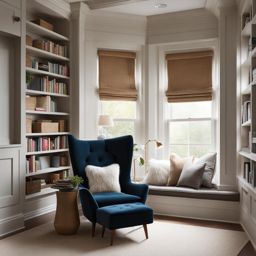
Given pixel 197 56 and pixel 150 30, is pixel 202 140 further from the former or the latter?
pixel 150 30

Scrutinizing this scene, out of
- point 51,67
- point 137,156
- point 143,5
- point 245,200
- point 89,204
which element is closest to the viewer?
point 89,204

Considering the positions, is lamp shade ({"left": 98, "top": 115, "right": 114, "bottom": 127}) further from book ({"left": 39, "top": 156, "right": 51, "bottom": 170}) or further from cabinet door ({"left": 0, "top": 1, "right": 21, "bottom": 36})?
cabinet door ({"left": 0, "top": 1, "right": 21, "bottom": 36})

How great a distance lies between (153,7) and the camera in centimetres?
534

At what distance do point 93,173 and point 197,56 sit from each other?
262 centimetres

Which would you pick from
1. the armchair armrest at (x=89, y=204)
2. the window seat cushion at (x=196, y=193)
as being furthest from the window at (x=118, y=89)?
the armchair armrest at (x=89, y=204)

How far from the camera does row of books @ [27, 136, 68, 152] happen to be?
187 inches

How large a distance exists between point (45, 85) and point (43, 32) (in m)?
0.81

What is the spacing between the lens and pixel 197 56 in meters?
5.56

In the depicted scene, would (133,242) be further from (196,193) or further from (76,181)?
(196,193)

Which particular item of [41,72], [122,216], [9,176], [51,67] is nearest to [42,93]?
[41,72]

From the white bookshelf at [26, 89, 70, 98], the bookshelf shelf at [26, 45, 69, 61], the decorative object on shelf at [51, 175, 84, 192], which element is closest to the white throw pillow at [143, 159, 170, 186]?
the decorative object on shelf at [51, 175, 84, 192]

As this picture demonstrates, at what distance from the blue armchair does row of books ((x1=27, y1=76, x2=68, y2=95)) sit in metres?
1.00

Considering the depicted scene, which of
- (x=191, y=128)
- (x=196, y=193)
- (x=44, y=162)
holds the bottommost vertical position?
(x=196, y=193)

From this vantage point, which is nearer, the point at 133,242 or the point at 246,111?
the point at 133,242
